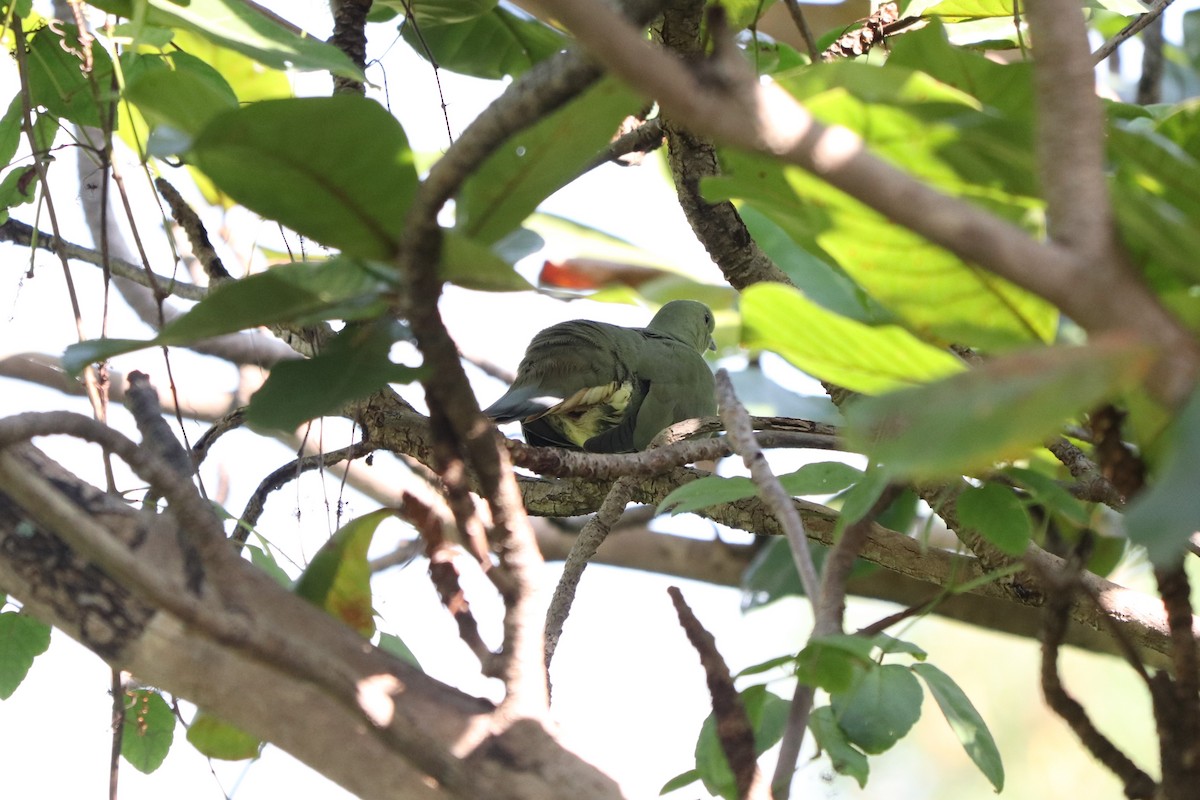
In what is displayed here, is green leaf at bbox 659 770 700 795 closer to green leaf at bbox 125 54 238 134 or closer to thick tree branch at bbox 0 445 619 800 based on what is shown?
thick tree branch at bbox 0 445 619 800

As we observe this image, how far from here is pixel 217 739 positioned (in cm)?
75

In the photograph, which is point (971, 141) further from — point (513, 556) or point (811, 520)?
point (811, 520)

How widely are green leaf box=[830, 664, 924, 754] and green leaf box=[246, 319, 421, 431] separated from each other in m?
0.38

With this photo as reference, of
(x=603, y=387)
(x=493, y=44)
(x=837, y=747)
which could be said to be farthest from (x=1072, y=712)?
(x=603, y=387)

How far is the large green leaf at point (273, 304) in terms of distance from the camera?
0.51m

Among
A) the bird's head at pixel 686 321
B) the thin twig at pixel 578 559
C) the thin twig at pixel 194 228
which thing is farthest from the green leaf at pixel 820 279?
the bird's head at pixel 686 321

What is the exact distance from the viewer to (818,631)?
597mm

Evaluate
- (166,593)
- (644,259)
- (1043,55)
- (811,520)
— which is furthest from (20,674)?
(644,259)

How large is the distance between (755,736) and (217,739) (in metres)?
0.37

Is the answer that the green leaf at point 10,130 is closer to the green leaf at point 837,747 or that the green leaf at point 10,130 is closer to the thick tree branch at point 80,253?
the thick tree branch at point 80,253

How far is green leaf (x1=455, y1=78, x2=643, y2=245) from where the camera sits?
1.60ft

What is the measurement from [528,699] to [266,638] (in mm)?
139

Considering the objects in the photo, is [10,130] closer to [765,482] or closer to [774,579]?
[765,482]

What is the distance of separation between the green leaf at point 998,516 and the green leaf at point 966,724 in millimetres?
172
